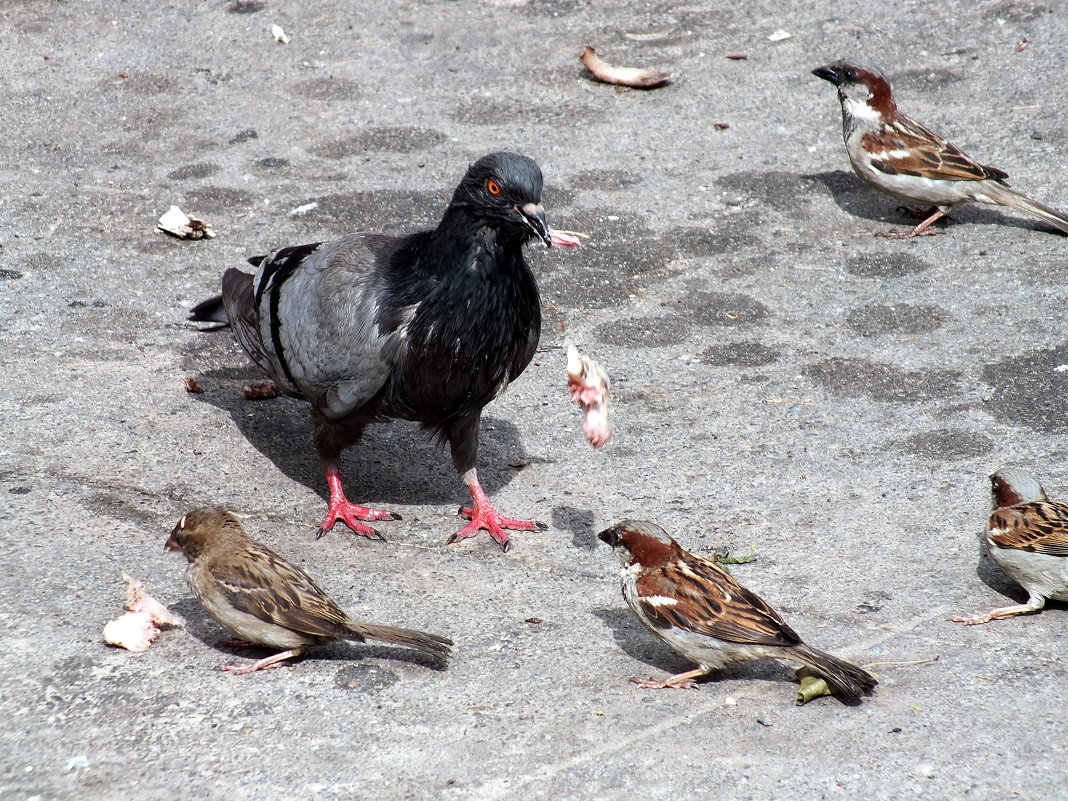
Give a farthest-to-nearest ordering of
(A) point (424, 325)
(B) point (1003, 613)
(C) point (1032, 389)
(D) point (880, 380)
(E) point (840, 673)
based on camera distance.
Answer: (D) point (880, 380) < (C) point (1032, 389) < (A) point (424, 325) < (B) point (1003, 613) < (E) point (840, 673)

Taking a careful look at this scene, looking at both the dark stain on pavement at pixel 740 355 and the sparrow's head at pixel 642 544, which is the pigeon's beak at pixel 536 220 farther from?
the dark stain on pavement at pixel 740 355

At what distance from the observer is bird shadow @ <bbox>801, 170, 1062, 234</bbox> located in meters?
8.14

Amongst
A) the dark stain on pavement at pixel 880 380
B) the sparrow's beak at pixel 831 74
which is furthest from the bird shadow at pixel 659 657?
the sparrow's beak at pixel 831 74

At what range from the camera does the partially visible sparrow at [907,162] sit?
7.89 m

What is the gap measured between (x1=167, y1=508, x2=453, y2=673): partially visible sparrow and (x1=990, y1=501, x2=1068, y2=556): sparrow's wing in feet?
6.94

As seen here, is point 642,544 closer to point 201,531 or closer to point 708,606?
point 708,606

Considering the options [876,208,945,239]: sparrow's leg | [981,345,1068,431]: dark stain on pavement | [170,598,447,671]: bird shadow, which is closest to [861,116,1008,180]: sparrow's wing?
[876,208,945,239]: sparrow's leg

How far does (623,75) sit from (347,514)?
6.09 metres

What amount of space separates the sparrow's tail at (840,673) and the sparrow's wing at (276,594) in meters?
1.57

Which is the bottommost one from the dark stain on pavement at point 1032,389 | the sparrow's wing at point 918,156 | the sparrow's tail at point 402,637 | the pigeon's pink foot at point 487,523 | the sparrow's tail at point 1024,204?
the pigeon's pink foot at point 487,523

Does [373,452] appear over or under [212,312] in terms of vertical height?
under

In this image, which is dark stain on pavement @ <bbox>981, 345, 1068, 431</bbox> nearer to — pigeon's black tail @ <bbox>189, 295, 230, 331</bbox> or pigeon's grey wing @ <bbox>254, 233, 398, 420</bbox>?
pigeon's grey wing @ <bbox>254, 233, 398, 420</bbox>

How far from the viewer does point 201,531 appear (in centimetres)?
437

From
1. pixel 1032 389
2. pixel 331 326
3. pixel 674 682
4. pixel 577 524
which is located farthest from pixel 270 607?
pixel 1032 389
